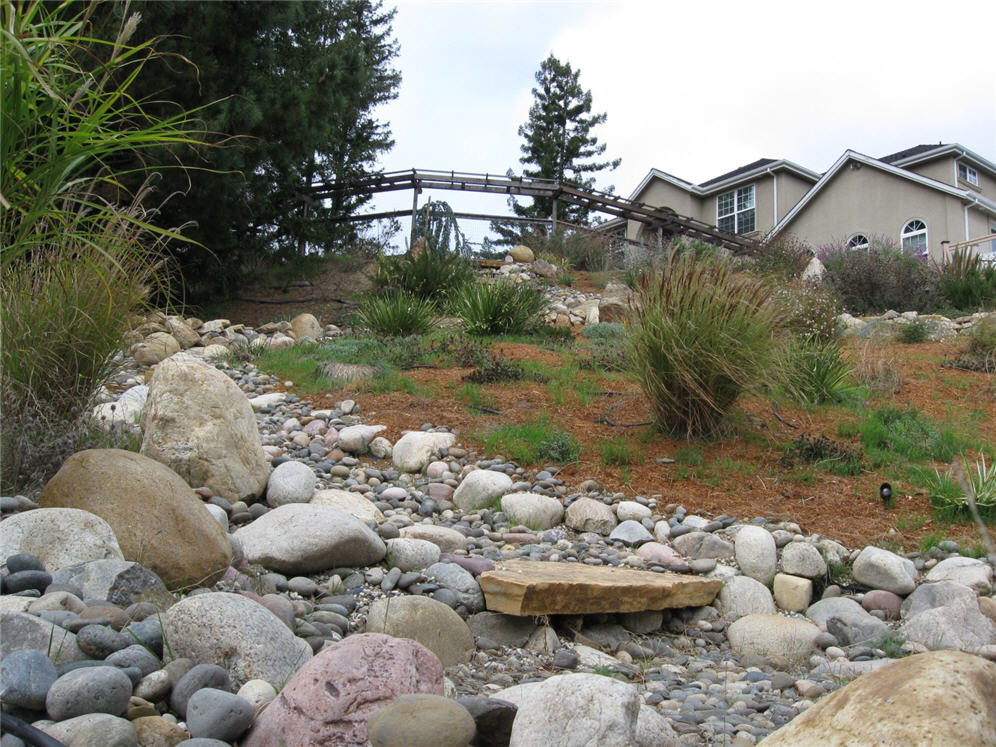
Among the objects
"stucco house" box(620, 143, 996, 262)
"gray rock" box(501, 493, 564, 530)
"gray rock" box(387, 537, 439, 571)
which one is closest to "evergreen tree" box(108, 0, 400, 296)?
"gray rock" box(501, 493, 564, 530)

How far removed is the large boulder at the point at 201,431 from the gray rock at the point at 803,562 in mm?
3266

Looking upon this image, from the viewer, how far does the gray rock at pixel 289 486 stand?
494 centimetres

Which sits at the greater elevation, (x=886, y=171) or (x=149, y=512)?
(x=886, y=171)

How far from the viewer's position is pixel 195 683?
228 cm

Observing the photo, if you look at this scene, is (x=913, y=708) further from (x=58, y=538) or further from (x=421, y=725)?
(x=58, y=538)

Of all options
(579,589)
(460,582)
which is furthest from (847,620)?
(460,582)

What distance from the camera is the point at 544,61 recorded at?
32562 millimetres

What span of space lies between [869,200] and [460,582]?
22515 mm

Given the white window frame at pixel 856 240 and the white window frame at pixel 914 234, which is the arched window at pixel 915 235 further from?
the white window frame at pixel 856 240

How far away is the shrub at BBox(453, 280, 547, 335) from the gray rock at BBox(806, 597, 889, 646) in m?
6.19

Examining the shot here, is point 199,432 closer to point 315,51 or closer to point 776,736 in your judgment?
point 776,736

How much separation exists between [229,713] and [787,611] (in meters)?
3.36

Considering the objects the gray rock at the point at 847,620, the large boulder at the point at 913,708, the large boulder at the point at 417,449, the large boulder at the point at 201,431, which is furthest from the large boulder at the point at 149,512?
the gray rock at the point at 847,620

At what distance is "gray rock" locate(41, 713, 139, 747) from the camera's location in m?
1.92
